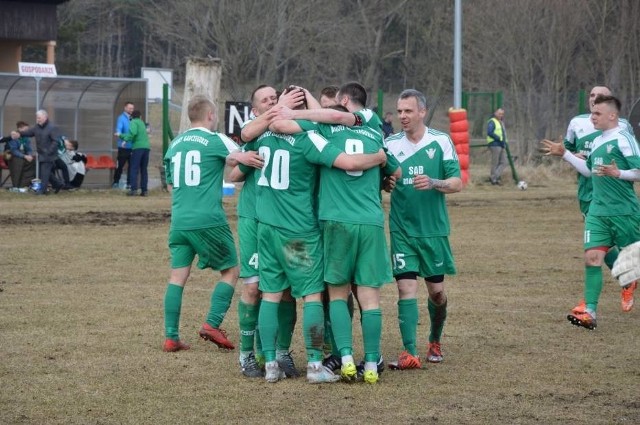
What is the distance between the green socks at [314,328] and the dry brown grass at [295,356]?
0.24 m

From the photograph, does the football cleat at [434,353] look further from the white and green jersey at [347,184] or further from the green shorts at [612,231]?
the green shorts at [612,231]

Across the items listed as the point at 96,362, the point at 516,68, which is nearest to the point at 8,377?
the point at 96,362

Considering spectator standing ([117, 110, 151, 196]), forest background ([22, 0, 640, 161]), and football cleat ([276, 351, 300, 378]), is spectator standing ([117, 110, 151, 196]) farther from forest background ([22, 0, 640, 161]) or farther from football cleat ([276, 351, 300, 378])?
football cleat ([276, 351, 300, 378])

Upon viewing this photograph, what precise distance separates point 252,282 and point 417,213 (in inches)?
52.3

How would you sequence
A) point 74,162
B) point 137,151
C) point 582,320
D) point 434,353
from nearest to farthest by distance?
point 434,353 < point 582,320 < point 137,151 < point 74,162

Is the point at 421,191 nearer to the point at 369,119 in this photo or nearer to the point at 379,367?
the point at 369,119

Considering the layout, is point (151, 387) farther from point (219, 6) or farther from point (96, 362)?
point (219, 6)

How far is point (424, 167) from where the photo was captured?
8.14m

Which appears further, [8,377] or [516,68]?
[516,68]

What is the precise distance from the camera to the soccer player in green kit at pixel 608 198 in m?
9.87

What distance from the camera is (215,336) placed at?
8570 millimetres

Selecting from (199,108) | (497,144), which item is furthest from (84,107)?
(199,108)

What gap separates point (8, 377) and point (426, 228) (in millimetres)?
3166

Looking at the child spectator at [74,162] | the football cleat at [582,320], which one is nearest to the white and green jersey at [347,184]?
the football cleat at [582,320]
